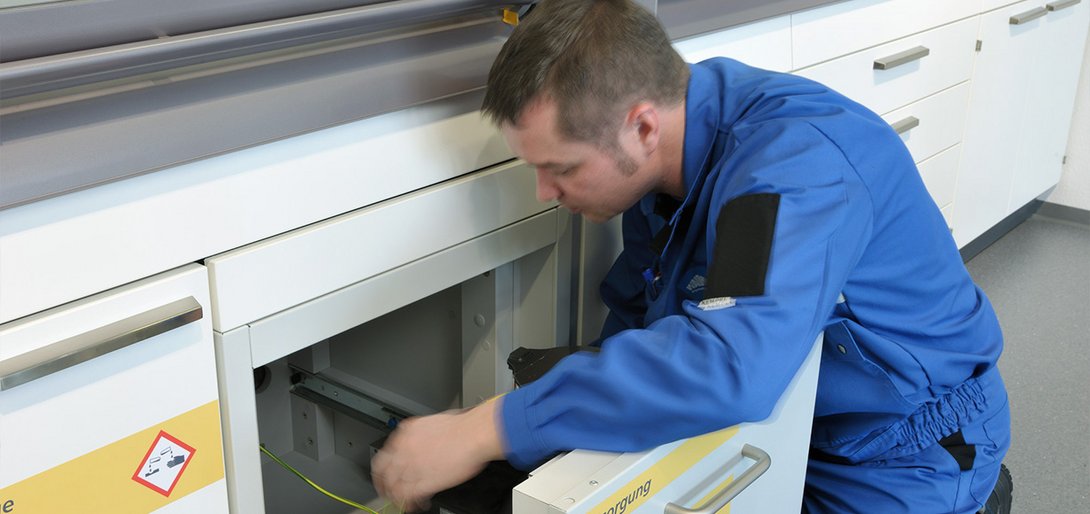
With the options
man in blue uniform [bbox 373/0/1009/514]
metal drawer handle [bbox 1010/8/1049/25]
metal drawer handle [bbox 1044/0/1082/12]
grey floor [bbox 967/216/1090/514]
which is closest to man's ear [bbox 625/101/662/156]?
man in blue uniform [bbox 373/0/1009/514]

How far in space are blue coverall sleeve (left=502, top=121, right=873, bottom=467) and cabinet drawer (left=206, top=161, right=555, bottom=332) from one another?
226mm

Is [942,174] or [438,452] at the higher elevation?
[438,452]

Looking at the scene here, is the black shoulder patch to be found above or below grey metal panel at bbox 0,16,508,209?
below

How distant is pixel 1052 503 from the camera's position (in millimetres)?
1870

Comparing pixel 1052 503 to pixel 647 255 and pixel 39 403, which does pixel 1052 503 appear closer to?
pixel 647 255

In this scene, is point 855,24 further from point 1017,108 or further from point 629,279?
point 1017,108

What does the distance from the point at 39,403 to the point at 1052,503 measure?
66.7 inches

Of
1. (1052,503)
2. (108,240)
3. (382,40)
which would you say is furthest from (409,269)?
(1052,503)

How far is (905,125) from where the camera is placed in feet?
6.65

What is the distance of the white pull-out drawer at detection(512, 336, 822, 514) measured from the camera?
771 mm

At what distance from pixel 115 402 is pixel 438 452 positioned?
0.27 metres

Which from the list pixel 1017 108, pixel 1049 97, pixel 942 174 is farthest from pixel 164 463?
pixel 1049 97

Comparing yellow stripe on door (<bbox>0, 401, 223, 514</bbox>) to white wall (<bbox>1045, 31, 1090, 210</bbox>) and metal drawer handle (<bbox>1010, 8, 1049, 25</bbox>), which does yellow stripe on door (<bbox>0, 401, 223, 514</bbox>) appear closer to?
metal drawer handle (<bbox>1010, 8, 1049, 25</bbox>)

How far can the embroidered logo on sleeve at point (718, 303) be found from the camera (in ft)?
2.99
